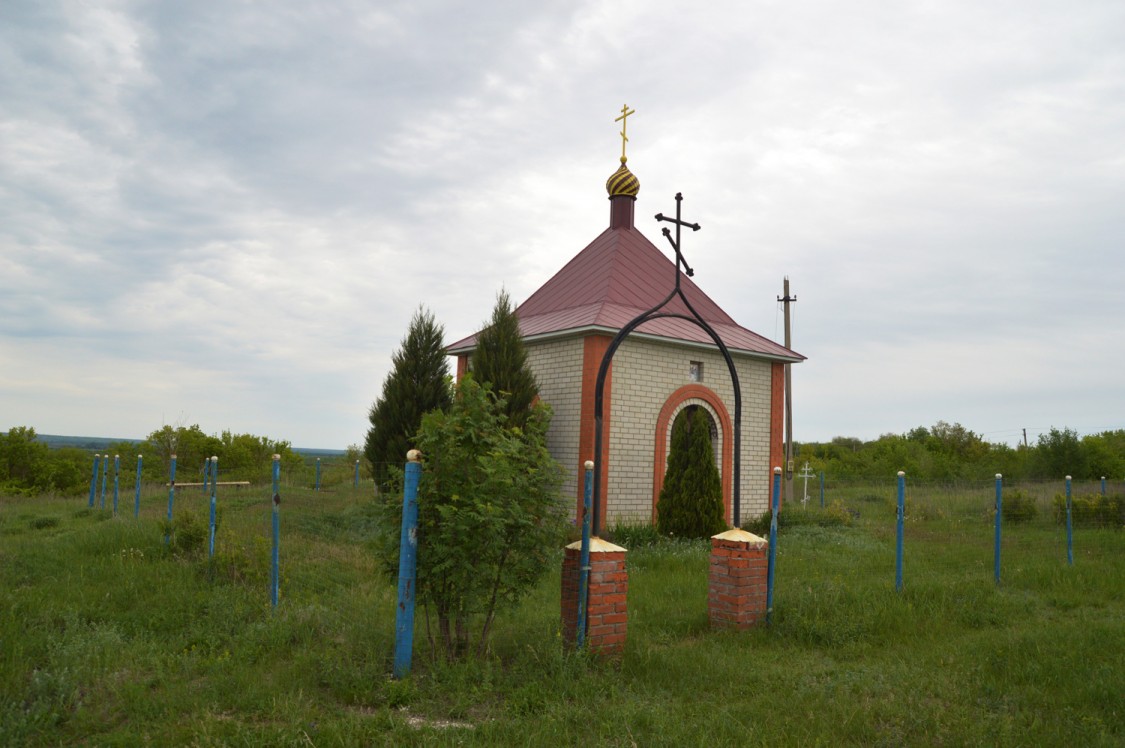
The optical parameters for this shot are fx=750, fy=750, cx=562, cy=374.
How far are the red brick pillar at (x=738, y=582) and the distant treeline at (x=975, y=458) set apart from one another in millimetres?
15066

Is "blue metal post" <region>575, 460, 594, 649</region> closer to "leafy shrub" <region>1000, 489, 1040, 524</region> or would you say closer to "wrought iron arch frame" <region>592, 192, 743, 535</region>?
"wrought iron arch frame" <region>592, 192, 743, 535</region>

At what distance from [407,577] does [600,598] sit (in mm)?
1473

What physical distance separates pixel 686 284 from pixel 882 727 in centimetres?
1294

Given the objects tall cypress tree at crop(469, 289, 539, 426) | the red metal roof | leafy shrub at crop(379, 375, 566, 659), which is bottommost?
leafy shrub at crop(379, 375, 566, 659)

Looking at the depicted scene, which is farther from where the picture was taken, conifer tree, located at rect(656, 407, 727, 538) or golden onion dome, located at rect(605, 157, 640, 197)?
golden onion dome, located at rect(605, 157, 640, 197)

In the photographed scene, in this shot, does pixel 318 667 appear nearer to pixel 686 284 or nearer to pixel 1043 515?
pixel 686 284

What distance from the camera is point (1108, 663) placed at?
5531mm

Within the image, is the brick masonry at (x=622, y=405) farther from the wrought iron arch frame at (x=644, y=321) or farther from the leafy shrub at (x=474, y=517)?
the leafy shrub at (x=474, y=517)

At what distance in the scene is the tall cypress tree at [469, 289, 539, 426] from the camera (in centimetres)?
1221

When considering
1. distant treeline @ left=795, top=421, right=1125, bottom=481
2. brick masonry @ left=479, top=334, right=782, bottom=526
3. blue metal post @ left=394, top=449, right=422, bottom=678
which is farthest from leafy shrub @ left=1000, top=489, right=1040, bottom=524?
blue metal post @ left=394, top=449, right=422, bottom=678

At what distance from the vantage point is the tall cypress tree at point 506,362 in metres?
12.2

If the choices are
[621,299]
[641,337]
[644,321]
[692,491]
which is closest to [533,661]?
[644,321]

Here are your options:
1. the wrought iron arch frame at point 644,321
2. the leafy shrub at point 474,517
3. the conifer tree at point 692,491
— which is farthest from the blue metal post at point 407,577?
the conifer tree at point 692,491

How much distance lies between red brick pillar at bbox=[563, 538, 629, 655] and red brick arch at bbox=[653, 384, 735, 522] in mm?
7298
